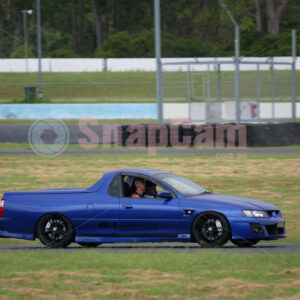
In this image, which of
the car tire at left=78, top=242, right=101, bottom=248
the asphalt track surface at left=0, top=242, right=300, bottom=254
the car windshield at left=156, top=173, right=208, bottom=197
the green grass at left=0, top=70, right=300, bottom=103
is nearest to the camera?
the asphalt track surface at left=0, top=242, right=300, bottom=254

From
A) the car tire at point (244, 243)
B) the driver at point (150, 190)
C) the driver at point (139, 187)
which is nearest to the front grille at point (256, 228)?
the car tire at point (244, 243)

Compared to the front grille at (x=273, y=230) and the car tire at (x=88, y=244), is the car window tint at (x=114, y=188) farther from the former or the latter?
the front grille at (x=273, y=230)

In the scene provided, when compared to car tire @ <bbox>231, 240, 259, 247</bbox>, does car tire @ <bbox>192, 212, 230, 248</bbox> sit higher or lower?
higher

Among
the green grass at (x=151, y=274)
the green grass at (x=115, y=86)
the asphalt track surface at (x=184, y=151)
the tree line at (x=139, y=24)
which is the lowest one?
the green grass at (x=151, y=274)

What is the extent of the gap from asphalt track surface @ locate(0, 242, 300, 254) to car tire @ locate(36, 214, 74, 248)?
0.12 meters

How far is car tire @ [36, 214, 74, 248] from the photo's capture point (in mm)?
9477

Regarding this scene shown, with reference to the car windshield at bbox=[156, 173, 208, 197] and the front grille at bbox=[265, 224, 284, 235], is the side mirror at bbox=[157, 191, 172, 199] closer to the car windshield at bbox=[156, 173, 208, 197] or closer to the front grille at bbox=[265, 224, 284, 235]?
the car windshield at bbox=[156, 173, 208, 197]

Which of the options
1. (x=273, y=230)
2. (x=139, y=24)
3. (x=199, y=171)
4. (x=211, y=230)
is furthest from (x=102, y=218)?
(x=139, y=24)

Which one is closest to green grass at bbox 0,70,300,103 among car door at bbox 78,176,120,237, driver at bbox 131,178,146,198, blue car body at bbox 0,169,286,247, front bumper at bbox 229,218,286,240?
driver at bbox 131,178,146,198

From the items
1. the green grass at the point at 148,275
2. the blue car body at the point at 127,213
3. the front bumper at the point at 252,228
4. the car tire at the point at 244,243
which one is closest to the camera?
the green grass at the point at 148,275

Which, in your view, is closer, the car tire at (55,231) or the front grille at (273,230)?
the front grille at (273,230)

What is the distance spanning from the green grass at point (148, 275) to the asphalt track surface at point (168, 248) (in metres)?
0.35

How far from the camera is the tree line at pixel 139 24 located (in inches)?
2714

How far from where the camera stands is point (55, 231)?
9547mm
